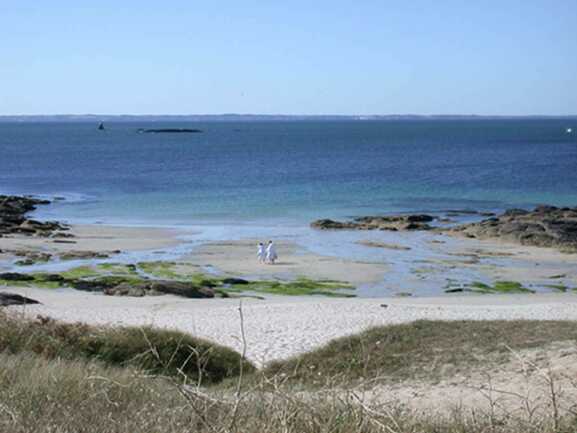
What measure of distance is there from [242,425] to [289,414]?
300 mm

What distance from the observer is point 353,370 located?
14.4 m

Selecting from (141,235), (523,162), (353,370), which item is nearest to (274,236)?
(141,235)

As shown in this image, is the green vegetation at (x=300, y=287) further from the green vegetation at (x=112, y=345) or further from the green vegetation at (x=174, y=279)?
the green vegetation at (x=112, y=345)

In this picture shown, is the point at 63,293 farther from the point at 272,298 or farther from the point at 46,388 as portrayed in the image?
Result: the point at 46,388

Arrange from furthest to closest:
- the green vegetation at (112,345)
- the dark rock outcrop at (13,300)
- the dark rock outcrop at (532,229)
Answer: the dark rock outcrop at (532,229), the dark rock outcrop at (13,300), the green vegetation at (112,345)

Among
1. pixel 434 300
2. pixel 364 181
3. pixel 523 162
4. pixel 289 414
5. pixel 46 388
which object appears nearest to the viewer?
pixel 289 414

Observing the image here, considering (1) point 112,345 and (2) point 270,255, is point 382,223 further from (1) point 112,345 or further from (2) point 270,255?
(1) point 112,345

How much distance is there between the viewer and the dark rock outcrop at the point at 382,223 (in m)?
46.5

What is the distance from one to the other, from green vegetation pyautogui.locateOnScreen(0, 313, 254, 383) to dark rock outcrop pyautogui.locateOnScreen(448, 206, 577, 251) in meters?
26.9

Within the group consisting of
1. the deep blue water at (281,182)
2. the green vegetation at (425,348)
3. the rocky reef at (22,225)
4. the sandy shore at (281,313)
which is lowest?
the deep blue water at (281,182)

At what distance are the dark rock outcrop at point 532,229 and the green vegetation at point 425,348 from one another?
22.9 m

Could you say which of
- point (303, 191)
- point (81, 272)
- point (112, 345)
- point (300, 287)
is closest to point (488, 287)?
point (300, 287)

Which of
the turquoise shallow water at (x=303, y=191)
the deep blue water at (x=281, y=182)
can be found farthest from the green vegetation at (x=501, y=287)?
the deep blue water at (x=281, y=182)

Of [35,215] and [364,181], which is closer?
[35,215]
